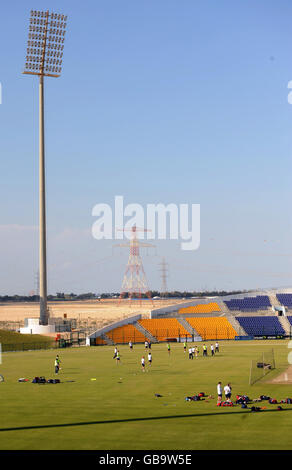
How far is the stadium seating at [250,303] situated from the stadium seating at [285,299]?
2.37m

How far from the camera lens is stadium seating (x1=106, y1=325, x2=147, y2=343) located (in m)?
89.2

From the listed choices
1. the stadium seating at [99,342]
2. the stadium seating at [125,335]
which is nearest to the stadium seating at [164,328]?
the stadium seating at [125,335]

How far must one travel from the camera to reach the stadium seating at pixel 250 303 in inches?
4405

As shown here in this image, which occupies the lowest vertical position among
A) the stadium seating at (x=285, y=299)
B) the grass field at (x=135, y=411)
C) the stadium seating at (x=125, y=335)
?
the grass field at (x=135, y=411)

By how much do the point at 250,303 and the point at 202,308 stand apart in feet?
35.1

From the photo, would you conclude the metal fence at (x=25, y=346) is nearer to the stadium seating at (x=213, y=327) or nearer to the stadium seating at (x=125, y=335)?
the stadium seating at (x=125, y=335)

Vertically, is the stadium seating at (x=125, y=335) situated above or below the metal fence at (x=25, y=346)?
above

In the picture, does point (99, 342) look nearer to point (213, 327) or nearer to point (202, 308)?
point (213, 327)

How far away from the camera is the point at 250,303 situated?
11469 cm

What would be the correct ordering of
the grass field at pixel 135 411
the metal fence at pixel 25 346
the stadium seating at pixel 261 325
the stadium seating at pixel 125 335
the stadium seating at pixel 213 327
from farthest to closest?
1. the stadium seating at pixel 261 325
2. the stadium seating at pixel 213 327
3. the stadium seating at pixel 125 335
4. the metal fence at pixel 25 346
5. the grass field at pixel 135 411

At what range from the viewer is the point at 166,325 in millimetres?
98562

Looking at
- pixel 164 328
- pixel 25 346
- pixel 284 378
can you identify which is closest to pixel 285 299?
pixel 164 328

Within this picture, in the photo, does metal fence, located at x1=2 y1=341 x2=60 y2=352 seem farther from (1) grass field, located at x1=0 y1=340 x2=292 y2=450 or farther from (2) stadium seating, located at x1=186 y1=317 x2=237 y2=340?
(2) stadium seating, located at x1=186 y1=317 x2=237 y2=340

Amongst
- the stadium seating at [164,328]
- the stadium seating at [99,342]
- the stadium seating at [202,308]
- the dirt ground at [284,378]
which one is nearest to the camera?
the dirt ground at [284,378]
